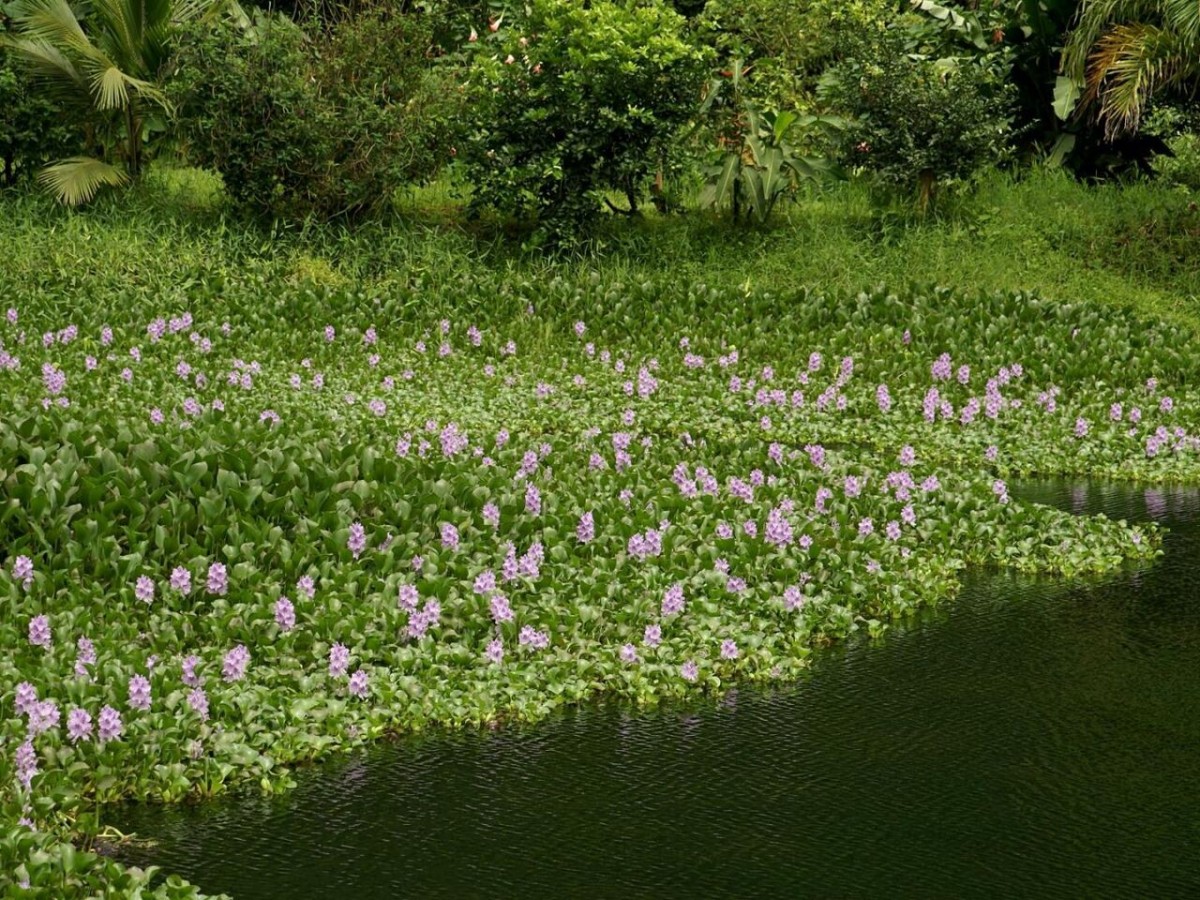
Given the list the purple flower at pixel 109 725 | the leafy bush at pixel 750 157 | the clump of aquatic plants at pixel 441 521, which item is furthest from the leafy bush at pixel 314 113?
the purple flower at pixel 109 725

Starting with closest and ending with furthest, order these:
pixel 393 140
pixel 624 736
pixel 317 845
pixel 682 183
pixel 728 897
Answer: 1. pixel 728 897
2. pixel 317 845
3. pixel 624 736
4. pixel 393 140
5. pixel 682 183

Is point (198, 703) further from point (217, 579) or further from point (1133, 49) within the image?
point (1133, 49)

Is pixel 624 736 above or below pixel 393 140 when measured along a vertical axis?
below

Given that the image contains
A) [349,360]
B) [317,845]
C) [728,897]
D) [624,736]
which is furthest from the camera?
[349,360]

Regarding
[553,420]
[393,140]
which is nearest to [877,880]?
[553,420]

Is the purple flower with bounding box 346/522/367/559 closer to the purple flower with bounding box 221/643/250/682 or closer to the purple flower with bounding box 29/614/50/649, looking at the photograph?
the purple flower with bounding box 221/643/250/682

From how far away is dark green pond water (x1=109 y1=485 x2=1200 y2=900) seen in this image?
15.4ft

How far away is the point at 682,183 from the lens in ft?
51.7

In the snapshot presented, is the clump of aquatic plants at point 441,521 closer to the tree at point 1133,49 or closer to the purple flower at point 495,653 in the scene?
the purple flower at point 495,653

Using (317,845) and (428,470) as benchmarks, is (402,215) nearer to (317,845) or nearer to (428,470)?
(428,470)

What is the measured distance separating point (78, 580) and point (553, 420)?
15.5ft

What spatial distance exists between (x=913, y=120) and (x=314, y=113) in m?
5.02

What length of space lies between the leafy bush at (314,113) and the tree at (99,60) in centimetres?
40

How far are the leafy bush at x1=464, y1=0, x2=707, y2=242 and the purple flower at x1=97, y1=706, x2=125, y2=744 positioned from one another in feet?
30.2
